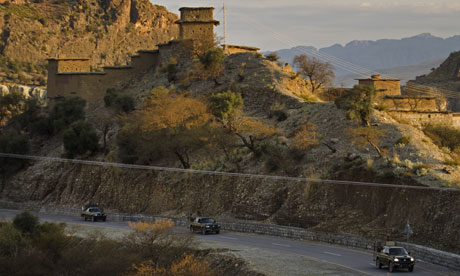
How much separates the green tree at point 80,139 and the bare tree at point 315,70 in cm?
2207

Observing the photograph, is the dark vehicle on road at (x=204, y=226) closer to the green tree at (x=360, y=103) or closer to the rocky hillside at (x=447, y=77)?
the green tree at (x=360, y=103)

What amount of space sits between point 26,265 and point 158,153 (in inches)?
858

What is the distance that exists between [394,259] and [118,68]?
52.8 meters

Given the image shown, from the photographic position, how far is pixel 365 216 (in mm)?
44156

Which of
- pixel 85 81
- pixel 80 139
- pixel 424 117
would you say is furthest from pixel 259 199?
pixel 85 81

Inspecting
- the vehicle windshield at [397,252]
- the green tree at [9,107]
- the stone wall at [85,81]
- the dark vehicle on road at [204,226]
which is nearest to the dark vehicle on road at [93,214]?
the dark vehicle on road at [204,226]

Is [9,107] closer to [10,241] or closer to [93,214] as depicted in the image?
[93,214]

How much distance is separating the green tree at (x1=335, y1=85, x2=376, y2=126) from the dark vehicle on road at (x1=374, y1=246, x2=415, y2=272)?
20956 millimetres

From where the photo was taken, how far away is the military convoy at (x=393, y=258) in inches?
1278

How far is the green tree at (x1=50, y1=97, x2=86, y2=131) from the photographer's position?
7550 cm

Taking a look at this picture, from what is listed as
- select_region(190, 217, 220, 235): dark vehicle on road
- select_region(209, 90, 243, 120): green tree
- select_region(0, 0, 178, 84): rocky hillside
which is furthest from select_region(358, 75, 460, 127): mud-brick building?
select_region(0, 0, 178, 84): rocky hillside

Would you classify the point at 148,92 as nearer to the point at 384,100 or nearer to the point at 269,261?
the point at 384,100

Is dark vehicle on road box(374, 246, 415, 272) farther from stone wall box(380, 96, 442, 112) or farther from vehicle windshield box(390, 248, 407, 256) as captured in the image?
stone wall box(380, 96, 442, 112)

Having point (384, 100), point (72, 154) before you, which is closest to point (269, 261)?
point (384, 100)
